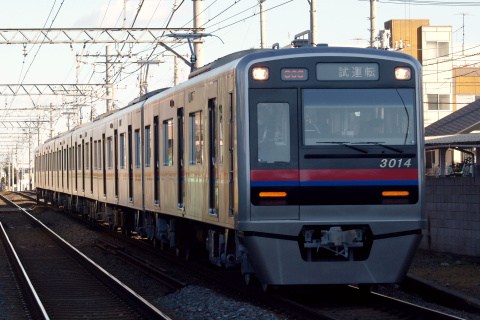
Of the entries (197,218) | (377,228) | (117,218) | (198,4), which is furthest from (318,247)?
(198,4)

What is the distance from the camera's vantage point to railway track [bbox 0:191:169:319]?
31.9 ft

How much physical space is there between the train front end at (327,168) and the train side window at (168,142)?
4.10m

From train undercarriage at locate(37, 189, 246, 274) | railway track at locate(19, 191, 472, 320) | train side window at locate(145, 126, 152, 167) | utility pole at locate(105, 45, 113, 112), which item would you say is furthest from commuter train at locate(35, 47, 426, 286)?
utility pole at locate(105, 45, 113, 112)

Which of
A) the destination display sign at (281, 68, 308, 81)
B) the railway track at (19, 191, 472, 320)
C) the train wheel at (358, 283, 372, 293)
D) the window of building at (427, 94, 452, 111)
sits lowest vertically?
the railway track at (19, 191, 472, 320)

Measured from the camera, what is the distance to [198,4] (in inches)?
851

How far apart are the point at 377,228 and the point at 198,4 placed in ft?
45.5

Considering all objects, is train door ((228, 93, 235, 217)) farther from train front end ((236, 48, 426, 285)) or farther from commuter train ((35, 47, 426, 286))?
train front end ((236, 48, 426, 285))

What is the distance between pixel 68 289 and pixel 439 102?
125 feet

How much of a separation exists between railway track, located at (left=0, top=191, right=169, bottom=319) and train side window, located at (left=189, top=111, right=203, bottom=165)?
1968mm

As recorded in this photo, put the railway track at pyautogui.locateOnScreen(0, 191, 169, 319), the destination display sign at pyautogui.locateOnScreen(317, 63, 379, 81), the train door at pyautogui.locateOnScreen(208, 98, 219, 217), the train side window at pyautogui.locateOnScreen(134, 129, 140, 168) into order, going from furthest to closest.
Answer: the train side window at pyautogui.locateOnScreen(134, 129, 140, 168)
the train door at pyautogui.locateOnScreen(208, 98, 219, 217)
the railway track at pyautogui.locateOnScreen(0, 191, 169, 319)
the destination display sign at pyautogui.locateOnScreen(317, 63, 379, 81)

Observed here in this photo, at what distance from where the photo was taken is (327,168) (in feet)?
29.2

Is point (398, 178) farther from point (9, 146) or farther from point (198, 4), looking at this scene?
point (9, 146)

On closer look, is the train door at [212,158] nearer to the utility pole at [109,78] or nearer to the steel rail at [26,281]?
the steel rail at [26,281]

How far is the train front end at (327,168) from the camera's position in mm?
8812
